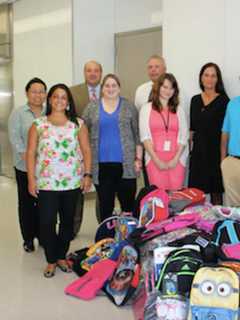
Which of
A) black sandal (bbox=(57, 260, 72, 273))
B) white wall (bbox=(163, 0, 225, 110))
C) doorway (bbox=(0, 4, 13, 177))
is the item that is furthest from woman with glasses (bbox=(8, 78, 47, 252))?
doorway (bbox=(0, 4, 13, 177))

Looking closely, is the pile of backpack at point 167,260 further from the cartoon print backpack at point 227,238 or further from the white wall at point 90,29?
the white wall at point 90,29

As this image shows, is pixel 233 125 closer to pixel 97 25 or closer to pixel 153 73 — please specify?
pixel 153 73

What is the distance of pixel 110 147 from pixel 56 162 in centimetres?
55

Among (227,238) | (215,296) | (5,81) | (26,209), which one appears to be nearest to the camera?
(215,296)

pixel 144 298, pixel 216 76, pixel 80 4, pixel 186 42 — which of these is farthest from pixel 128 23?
pixel 144 298

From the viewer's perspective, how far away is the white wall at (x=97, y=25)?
6.24 m

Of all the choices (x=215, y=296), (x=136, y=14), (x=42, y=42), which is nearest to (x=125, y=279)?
(x=215, y=296)

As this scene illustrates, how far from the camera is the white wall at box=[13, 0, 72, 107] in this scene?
6391 mm

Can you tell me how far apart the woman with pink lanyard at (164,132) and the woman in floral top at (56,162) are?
578 mm

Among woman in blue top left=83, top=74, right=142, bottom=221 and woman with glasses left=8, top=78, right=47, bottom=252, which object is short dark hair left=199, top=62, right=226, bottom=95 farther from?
woman with glasses left=8, top=78, right=47, bottom=252

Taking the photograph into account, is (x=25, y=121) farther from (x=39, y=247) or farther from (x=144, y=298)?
(x=144, y=298)

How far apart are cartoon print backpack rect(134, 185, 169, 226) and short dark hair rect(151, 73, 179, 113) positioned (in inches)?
29.3

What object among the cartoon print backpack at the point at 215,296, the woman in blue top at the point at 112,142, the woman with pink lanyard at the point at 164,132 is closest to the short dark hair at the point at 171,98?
the woman with pink lanyard at the point at 164,132

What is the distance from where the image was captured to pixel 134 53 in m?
6.14
